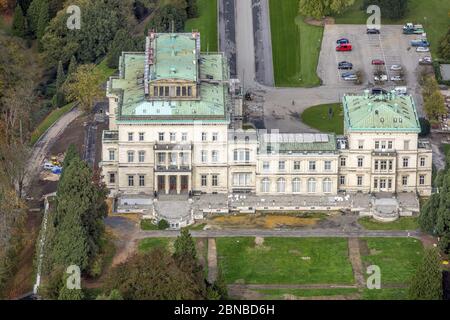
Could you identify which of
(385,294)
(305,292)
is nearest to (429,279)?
(385,294)

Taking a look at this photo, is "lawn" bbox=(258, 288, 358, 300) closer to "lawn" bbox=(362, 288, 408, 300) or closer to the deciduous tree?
"lawn" bbox=(362, 288, 408, 300)

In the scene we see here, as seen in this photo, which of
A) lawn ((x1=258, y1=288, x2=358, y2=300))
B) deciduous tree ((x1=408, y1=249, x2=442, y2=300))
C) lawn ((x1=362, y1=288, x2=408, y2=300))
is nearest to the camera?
deciduous tree ((x1=408, y1=249, x2=442, y2=300))

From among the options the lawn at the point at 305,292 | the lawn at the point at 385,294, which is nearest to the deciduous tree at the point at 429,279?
the lawn at the point at 385,294

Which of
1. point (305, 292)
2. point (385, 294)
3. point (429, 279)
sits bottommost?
point (385, 294)

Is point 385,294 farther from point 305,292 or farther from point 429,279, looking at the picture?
point 429,279

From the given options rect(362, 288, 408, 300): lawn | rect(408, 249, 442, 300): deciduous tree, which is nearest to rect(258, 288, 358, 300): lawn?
rect(362, 288, 408, 300): lawn

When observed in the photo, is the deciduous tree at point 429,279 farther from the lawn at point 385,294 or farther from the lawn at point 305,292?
the lawn at point 305,292

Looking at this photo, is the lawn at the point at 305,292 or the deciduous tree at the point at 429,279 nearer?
the deciduous tree at the point at 429,279

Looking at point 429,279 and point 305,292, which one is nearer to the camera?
point 429,279

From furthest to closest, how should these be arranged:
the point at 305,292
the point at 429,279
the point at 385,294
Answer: the point at 305,292, the point at 385,294, the point at 429,279

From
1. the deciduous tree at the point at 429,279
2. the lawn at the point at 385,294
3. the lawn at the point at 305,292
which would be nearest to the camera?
the deciduous tree at the point at 429,279
